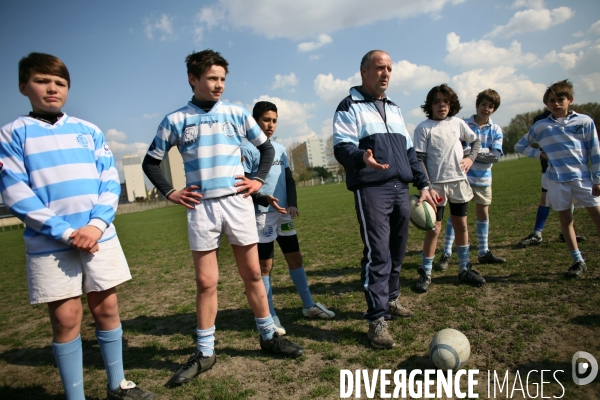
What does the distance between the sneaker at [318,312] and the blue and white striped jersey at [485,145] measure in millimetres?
3202

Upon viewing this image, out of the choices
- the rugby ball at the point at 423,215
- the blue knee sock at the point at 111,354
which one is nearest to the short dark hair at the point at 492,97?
the rugby ball at the point at 423,215

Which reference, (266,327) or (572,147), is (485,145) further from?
(266,327)

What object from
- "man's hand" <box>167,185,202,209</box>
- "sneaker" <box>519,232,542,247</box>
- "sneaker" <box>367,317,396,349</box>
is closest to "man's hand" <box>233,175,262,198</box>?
"man's hand" <box>167,185,202,209</box>

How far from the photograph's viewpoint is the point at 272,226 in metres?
4.11

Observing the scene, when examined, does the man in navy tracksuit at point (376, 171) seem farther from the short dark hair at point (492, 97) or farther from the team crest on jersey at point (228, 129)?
the short dark hair at point (492, 97)

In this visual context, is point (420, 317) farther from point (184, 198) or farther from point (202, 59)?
point (202, 59)

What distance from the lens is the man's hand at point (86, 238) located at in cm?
255

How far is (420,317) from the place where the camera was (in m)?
3.91

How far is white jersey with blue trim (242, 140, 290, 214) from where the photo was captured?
13.4 feet

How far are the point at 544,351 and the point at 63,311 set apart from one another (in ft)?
11.9

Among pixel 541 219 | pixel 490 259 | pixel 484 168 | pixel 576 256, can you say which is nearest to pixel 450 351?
pixel 576 256

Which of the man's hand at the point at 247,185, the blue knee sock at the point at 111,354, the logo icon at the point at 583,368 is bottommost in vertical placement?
the logo icon at the point at 583,368

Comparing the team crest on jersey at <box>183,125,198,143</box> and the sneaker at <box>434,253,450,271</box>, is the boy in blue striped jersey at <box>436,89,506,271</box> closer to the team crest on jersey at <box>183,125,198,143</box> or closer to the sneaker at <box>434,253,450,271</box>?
the sneaker at <box>434,253,450,271</box>

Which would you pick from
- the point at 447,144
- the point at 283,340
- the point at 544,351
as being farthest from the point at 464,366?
the point at 447,144
